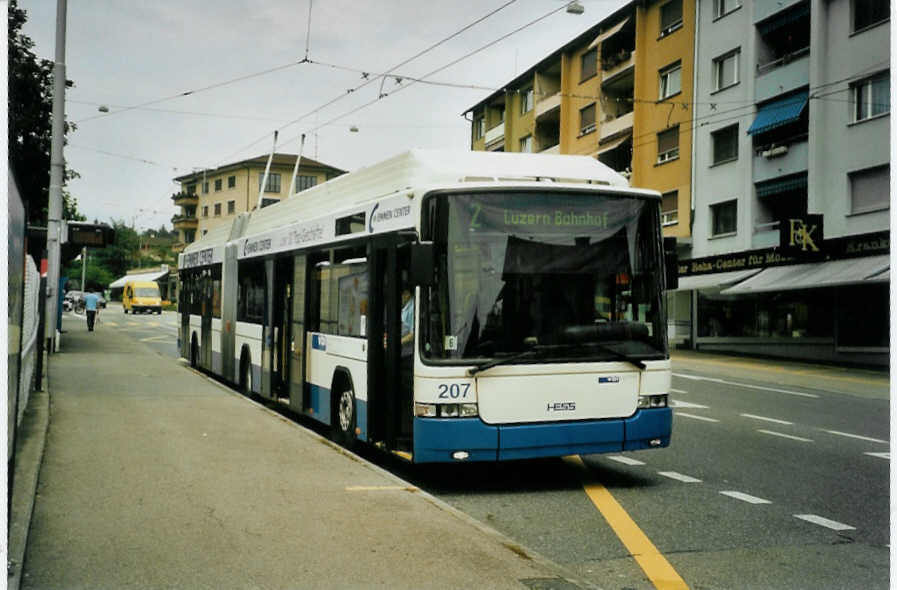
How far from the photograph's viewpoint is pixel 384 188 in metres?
9.36

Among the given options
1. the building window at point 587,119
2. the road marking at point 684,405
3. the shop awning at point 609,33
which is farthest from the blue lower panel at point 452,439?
the building window at point 587,119

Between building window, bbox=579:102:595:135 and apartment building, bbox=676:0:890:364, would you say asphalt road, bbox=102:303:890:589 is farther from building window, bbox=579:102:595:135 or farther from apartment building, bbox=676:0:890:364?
building window, bbox=579:102:595:135

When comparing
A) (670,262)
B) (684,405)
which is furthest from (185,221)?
(670,262)

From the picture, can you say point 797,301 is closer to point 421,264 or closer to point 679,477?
point 679,477

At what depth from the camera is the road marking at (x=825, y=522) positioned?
6969 mm

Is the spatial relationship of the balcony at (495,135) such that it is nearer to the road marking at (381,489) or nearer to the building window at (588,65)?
the building window at (588,65)

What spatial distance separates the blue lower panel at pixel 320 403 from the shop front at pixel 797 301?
1761 centimetres

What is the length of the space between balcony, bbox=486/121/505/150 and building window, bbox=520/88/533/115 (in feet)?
7.91

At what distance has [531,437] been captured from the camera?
7.96 m

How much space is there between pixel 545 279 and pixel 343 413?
3.13m

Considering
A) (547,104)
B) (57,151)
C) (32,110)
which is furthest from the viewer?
(547,104)

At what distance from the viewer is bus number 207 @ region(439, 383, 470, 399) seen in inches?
306

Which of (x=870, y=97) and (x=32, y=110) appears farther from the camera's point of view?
(x=870, y=97)

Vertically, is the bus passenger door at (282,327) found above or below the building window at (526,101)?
below
